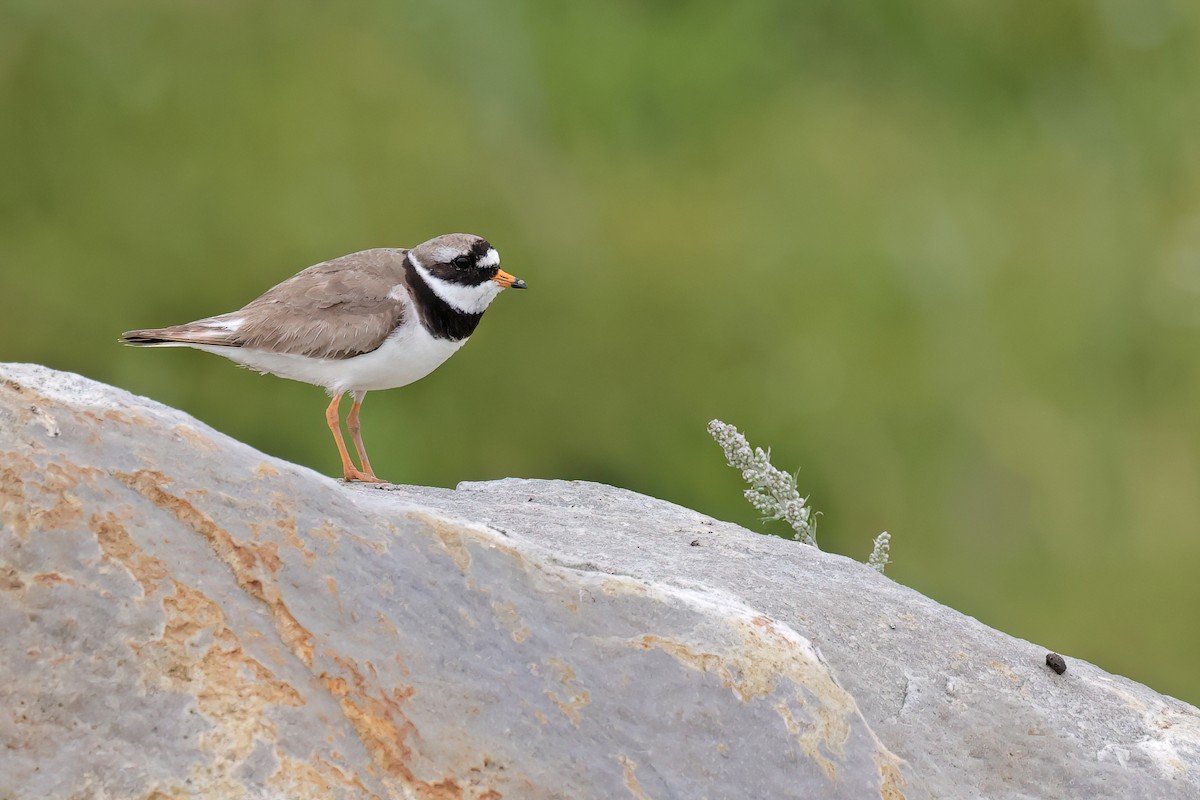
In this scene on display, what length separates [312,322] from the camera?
5.23m

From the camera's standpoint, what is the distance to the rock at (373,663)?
2.85m

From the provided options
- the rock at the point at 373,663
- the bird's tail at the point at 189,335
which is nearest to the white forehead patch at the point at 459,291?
the bird's tail at the point at 189,335

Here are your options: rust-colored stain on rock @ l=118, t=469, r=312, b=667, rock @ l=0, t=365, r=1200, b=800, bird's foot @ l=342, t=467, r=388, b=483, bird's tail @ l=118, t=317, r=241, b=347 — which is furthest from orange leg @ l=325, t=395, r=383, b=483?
rust-colored stain on rock @ l=118, t=469, r=312, b=667

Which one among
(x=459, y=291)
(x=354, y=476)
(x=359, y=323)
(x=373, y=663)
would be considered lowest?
(x=373, y=663)

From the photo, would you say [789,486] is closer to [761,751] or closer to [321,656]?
[761,751]

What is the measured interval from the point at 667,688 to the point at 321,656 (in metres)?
0.84

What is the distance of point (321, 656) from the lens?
3.03 meters

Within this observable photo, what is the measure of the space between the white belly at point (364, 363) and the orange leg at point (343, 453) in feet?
0.32

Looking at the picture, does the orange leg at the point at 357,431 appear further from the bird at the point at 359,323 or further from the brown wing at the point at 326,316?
the brown wing at the point at 326,316

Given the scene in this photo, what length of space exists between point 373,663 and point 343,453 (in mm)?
2447

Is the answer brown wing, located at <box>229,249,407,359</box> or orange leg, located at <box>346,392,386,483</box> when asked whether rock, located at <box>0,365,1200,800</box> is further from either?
orange leg, located at <box>346,392,386,483</box>

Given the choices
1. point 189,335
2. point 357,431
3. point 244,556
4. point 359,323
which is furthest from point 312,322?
point 244,556

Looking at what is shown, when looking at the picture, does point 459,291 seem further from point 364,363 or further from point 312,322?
point 312,322

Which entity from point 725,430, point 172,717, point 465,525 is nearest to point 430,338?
point 725,430
